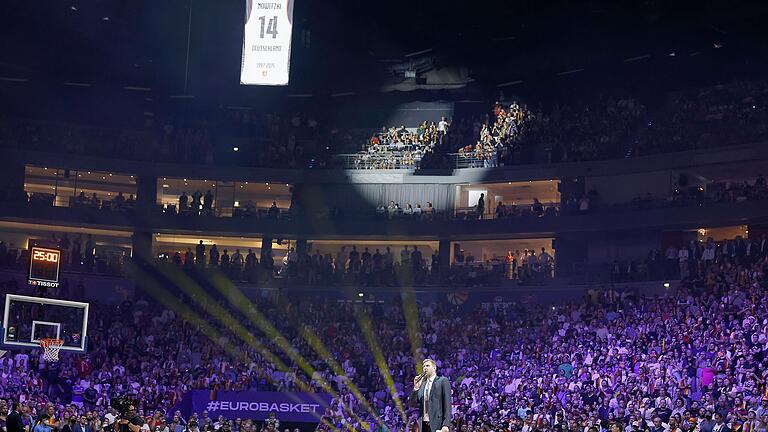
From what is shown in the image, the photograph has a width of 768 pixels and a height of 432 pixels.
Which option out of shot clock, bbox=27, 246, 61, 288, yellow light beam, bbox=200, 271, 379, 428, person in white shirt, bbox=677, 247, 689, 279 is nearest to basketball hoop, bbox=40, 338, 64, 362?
shot clock, bbox=27, 246, 61, 288

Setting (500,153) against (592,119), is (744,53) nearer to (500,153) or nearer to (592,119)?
(592,119)

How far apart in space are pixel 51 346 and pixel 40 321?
78cm

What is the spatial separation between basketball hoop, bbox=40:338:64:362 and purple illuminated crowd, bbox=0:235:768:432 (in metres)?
2.09

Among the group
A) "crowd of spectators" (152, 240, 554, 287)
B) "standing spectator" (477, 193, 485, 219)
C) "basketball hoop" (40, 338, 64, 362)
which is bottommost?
"basketball hoop" (40, 338, 64, 362)

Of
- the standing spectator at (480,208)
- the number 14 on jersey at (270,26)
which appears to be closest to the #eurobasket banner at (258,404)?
the number 14 on jersey at (270,26)

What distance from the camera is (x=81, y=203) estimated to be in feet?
161

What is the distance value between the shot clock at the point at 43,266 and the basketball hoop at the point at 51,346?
140 cm

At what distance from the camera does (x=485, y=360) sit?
36.5m

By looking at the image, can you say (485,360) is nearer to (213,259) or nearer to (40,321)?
(213,259)

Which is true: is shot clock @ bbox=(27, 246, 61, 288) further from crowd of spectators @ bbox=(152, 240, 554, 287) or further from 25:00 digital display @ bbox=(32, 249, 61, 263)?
crowd of spectators @ bbox=(152, 240, 554, 287)

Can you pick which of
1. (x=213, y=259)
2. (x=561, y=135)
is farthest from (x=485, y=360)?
(x=213, y=259)

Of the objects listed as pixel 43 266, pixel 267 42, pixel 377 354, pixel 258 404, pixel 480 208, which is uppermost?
pixel 267 42

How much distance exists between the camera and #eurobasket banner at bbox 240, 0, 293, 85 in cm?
3170

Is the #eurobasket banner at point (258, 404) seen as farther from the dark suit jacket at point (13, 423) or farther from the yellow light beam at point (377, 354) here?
the dark suit jacket at point (13, 423)
